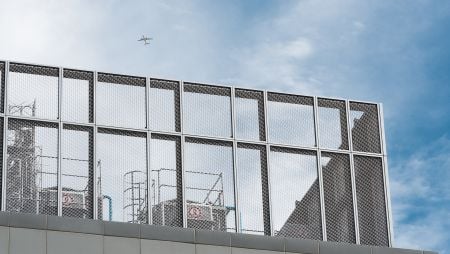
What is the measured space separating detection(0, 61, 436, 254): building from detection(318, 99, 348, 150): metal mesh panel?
0.03 m

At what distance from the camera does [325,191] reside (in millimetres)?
35781

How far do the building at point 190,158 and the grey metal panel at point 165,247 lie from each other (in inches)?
8.1

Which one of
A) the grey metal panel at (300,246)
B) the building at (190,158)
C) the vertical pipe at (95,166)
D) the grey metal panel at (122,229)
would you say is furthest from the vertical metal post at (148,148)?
the grey metal panel at (300,246)

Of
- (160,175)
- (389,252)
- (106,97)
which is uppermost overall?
(106,97)

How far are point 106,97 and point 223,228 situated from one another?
188 inches

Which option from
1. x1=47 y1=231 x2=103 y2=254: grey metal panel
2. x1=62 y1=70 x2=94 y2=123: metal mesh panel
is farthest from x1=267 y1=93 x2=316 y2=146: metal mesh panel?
x1=47 y1=231 x2=103 y2=254: grey metal panel

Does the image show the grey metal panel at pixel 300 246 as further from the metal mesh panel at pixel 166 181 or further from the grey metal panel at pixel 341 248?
the metal mesh panel at pixel 166 181


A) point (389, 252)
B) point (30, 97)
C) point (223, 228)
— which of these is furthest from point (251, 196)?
point (30, 97)

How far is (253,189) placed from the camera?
115 feet

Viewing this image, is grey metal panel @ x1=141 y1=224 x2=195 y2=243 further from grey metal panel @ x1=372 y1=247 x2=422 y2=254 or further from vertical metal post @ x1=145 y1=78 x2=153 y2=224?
grey metal panel @ x1=372 y1=247 x2=422 y2=254

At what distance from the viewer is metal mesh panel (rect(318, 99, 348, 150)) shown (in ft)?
120

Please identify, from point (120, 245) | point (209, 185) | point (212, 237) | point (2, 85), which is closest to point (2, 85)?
point (2, 85)

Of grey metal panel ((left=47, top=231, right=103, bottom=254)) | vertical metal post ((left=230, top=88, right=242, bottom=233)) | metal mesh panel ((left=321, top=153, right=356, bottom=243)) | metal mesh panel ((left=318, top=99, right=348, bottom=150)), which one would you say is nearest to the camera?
grey metal panel ((left=47, top=231, right=103, bottom=254))

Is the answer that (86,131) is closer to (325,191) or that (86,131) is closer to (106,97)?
(106,97)
